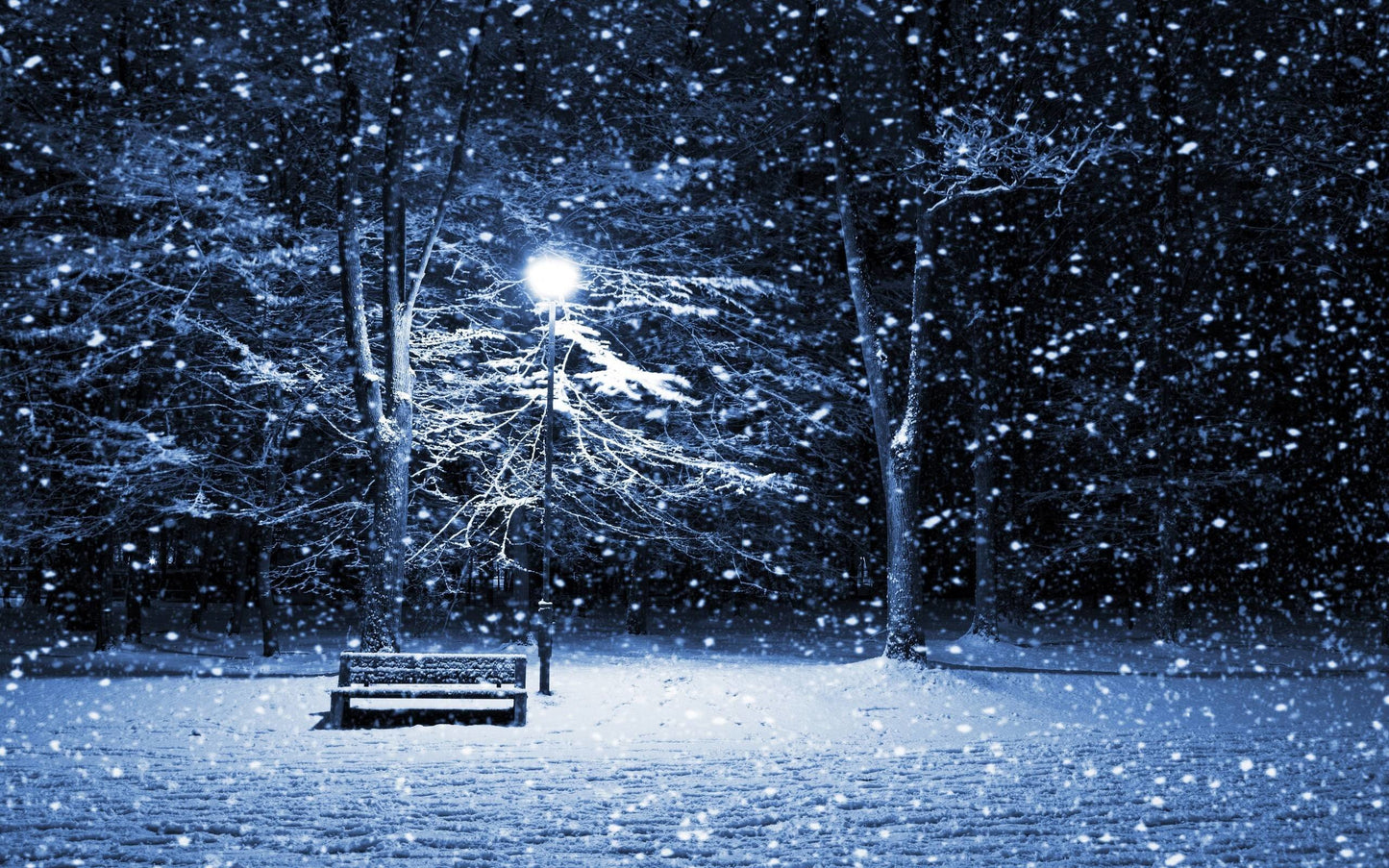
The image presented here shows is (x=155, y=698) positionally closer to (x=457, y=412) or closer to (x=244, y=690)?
(x=244, y=690)

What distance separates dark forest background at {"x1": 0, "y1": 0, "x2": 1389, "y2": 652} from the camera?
15.2 meters

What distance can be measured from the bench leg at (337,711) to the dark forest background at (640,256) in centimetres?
290

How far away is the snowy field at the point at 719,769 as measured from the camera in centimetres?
625

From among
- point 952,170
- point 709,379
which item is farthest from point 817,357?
point 952,170

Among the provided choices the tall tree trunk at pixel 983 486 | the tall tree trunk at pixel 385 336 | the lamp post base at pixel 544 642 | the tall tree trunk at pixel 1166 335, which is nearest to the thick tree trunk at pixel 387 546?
the tall tree trunk at pixel 385 336

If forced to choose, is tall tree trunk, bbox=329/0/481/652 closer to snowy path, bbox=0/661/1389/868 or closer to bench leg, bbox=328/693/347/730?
snowy path, bbox=0/661/1389/868

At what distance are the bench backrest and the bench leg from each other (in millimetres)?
500

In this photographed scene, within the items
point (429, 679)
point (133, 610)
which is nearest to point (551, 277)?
point (429, 679)

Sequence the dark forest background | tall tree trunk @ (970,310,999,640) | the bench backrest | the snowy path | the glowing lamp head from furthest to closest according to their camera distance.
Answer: tall tree trunk @ (970,310,999,640), the dark forest background, the glowing lamp head, the bench backrest, the snowy path

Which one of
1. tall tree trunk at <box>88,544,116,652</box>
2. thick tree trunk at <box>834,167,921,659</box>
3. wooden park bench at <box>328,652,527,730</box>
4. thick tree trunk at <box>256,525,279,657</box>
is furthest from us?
tall tree trunk at <box>88,544,116,652</box>

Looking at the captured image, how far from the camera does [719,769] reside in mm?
8961

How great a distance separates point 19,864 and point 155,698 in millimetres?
7881

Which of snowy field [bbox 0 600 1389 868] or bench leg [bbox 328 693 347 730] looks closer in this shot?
snowy field [bbox 0 600 1389 868]

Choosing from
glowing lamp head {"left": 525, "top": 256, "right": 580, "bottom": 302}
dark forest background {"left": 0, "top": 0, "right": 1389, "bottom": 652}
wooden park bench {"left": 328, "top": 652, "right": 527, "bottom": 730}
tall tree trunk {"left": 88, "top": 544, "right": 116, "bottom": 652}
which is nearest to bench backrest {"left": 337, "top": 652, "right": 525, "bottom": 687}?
wooden park bench {"left": 328, "top": 652, "right": 527, "bottom": 730}
